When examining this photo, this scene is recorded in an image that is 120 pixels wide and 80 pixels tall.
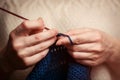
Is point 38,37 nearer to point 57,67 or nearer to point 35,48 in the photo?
point 35,48

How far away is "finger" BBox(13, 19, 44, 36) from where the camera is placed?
72 cm

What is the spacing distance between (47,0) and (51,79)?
0.27m

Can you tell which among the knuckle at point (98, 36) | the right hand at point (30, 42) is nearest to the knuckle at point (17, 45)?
the right hand at point (30, 42)

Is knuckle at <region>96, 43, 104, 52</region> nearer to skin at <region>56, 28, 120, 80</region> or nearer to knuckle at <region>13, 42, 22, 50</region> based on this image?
skin at <region>56, 28, 120, 80</region>

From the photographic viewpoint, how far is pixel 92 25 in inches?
35.9

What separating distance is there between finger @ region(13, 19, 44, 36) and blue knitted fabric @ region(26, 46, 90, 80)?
0.30ft

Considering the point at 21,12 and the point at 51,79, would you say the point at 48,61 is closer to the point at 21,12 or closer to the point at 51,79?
the point at 51,79

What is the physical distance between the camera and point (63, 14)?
2.97 ft

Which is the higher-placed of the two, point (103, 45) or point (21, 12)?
point (21, 12)

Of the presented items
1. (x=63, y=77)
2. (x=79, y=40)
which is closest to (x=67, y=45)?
(x=79, y=40)

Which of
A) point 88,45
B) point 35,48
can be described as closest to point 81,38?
point 88,45

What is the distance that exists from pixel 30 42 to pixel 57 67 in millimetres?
146

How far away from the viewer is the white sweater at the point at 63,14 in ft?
2.94

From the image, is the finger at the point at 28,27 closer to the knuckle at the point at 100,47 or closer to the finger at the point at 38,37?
the finger at the point at 38,37
